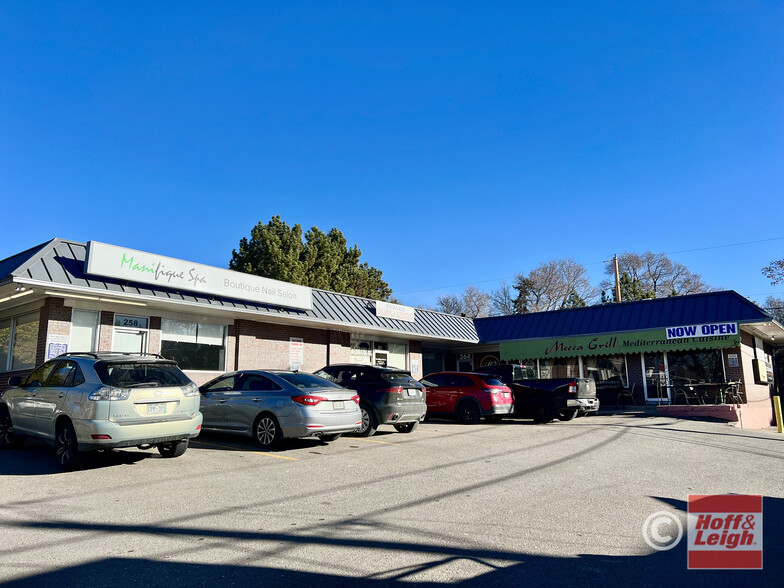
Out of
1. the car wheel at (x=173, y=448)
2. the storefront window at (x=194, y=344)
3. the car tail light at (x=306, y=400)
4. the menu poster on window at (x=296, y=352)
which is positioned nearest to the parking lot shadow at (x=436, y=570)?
the car wheel at (x=173, y=448)

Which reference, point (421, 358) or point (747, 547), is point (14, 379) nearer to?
point (747, 547)

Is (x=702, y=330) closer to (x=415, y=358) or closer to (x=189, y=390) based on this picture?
(x=415, y=358)

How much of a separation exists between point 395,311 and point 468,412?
6.95 metres

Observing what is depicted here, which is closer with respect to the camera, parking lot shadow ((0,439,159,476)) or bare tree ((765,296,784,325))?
parking lot shadow ((0,439,159,476))

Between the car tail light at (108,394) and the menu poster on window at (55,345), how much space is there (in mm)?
6356

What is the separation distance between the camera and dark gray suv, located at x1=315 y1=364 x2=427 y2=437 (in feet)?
41.8

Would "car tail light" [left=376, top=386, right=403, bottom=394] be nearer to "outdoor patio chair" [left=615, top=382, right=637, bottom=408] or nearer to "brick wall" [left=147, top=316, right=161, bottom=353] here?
"brick wall" [left=147, top=316, right=161, bottom=353]

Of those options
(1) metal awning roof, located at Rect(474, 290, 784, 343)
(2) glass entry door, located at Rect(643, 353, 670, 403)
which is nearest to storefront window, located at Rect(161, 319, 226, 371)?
(1) metal awning roof, located at Rect(474, 290, 784, 343)

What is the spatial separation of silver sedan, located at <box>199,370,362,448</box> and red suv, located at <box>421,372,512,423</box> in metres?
6.04

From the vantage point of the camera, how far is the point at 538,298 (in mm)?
51625

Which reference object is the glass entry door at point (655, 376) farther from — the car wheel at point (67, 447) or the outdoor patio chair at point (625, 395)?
the car wheel at point (67, 447)

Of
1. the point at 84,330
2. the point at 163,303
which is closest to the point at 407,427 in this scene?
the point at 163,303

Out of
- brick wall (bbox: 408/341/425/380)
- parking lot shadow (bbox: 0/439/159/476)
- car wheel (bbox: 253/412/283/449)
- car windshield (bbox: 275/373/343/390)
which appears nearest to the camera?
parking lot shadow (bbox: 0/439/159/476)

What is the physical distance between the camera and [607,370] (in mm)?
25219
